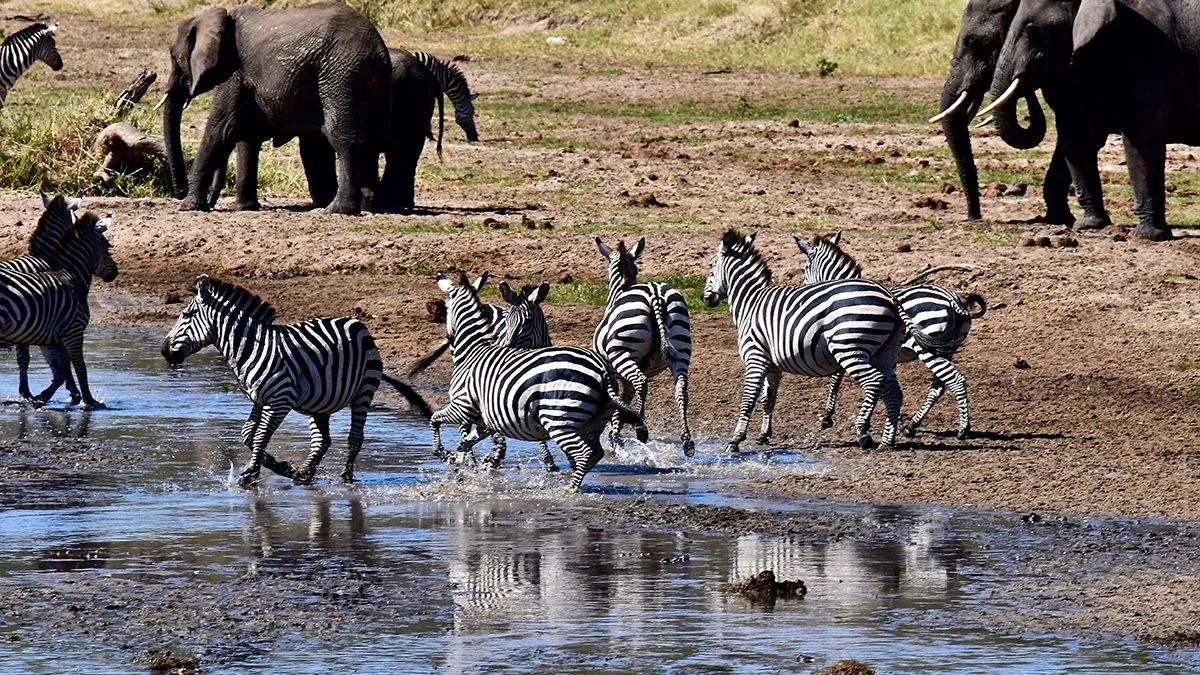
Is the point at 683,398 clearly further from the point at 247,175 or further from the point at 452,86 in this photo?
the point at 452,86

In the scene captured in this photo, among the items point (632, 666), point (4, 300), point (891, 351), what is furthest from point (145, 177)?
point (632, 666)

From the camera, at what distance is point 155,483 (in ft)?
38.0

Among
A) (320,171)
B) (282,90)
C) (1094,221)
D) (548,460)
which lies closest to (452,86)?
(320,171)

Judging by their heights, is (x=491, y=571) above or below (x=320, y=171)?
below

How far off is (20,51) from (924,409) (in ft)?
53.7

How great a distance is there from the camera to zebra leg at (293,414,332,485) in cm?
1153

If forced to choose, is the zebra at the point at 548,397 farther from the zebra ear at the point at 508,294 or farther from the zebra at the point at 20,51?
the zebra at the point at 20,51

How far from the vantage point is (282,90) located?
2103 centimetres

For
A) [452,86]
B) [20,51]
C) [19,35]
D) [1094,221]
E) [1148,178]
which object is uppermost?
[19,35]

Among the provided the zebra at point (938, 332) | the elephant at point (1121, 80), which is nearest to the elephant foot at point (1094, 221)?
the elephant at point (1121, 80)

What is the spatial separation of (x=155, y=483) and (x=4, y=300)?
287 centimetres

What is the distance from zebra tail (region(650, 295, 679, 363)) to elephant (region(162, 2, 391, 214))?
29.0ft

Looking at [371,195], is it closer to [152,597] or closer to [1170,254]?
[1170,254]

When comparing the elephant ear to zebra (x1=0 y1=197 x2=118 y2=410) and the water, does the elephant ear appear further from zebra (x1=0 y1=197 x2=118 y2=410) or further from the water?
the water
